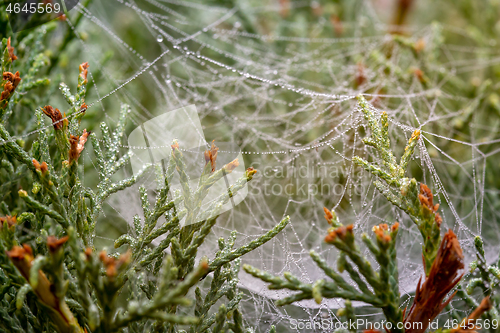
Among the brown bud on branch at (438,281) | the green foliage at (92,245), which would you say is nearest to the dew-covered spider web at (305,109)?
the green foliage at (92,245)

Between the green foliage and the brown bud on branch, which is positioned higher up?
the green foliage

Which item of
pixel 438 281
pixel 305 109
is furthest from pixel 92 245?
pixel 305 109

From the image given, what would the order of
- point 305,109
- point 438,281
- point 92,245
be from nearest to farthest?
1. point 438,281
2. point 92,245
3. point 305,109

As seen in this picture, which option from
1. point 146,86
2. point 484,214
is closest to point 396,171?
point 484,214

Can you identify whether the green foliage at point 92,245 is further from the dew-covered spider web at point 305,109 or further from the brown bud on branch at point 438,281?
the brown bud on branch at point 438,281

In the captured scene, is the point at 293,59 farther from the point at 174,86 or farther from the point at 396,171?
the point at 396,171

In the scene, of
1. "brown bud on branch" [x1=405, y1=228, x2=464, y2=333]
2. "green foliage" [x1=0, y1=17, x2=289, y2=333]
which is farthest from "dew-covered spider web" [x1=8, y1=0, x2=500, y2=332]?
"brown bud on branch" [x1=405, y1=228, x2=464, y2=333]

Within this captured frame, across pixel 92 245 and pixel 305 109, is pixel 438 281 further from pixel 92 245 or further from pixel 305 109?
pixel 305 109

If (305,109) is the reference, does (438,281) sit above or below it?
below

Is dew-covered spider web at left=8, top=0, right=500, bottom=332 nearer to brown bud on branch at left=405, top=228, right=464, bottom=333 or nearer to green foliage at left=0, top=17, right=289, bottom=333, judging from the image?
green foliage at left=0, top=17, right=289, bottom=333
